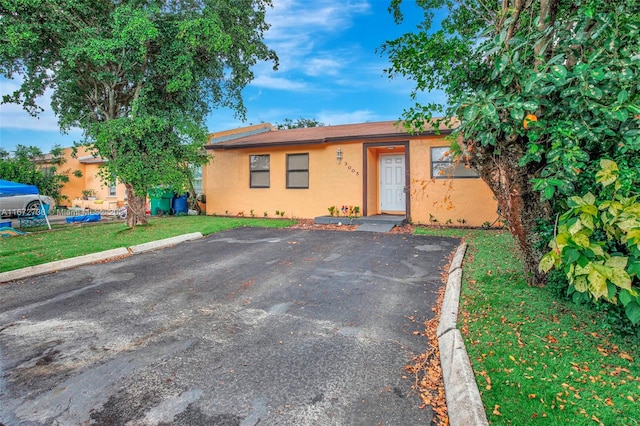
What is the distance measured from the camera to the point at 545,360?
2.77 m

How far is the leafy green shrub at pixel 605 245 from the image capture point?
253 cm

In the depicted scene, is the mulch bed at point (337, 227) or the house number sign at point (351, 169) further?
the house number sign at point (351, 169)

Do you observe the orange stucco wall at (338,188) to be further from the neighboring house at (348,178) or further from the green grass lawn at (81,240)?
the green grass lawn at (81,240)

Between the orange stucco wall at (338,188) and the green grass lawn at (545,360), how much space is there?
18.9ft

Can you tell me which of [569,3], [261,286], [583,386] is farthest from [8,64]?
[583,386]

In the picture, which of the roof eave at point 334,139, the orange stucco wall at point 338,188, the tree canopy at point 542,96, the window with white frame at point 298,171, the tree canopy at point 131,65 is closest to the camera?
the tree canopy at point 542,96

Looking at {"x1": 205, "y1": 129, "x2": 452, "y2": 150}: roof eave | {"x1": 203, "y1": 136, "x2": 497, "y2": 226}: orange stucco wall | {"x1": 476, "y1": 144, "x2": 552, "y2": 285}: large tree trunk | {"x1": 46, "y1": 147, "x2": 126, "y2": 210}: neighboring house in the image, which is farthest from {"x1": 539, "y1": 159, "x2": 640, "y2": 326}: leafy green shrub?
{"x1": 46, "y1": 147, "x2": 126, "y2": 210}: neighboring house

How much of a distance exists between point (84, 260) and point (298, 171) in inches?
305

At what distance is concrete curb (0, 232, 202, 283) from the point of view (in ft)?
18.4

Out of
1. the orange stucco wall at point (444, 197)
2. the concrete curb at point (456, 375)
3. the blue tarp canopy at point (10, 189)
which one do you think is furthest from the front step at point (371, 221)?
the blue tarp canopy at point (10, 189)

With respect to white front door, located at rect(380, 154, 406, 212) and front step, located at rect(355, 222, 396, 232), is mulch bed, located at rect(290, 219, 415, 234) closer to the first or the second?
front step, located at rect(355, 222, 396, 232)

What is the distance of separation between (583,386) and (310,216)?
34.7 ft

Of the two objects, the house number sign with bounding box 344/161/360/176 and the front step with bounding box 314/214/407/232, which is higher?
the house number sign with bounding box 344/161/360/176

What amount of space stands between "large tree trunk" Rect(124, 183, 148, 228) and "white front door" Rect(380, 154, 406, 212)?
8.10 metres
